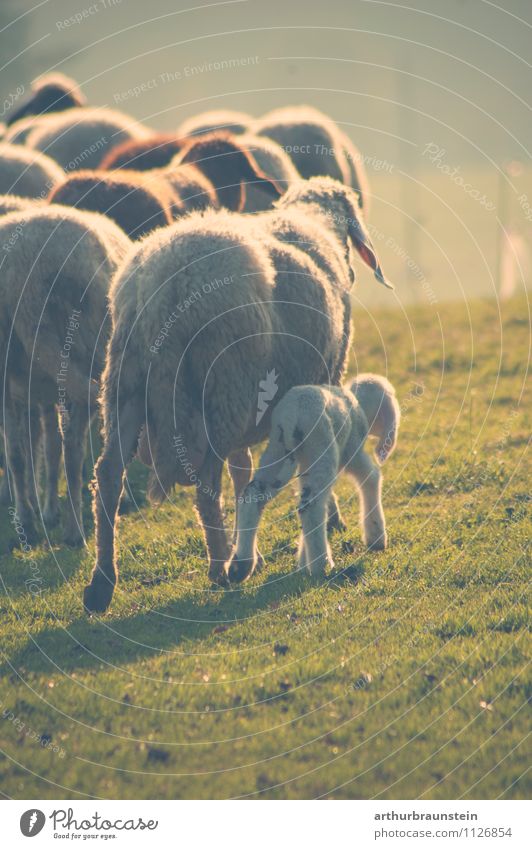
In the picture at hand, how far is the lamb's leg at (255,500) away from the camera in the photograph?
22.3 feet

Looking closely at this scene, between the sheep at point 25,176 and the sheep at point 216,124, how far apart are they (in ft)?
12.1

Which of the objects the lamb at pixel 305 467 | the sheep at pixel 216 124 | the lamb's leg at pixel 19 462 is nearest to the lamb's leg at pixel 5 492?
the lamb's leg at pixel 19 462

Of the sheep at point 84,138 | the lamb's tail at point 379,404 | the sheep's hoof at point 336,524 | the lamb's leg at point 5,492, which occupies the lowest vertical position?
the sheep's hoof at point 336,524

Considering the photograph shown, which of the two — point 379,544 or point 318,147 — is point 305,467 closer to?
point 379,544

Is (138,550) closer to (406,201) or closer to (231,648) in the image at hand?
(231,648)

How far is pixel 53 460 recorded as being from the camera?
934 centimetres

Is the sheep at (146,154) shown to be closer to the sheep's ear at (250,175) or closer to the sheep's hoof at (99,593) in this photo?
the sheep's ear at (250,175)

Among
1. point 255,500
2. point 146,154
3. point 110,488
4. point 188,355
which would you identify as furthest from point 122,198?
point 255,500

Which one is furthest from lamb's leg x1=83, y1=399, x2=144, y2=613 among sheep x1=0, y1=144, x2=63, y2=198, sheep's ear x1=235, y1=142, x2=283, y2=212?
sheep x1=0, y1=144, x2=63, y2=198

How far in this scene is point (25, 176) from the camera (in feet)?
39.3

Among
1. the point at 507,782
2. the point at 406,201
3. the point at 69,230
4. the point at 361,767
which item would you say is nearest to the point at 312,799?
the point at 361,767

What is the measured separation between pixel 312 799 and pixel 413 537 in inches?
132

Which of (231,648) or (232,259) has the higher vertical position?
(232,259)

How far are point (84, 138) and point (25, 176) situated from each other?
3.42 meters
